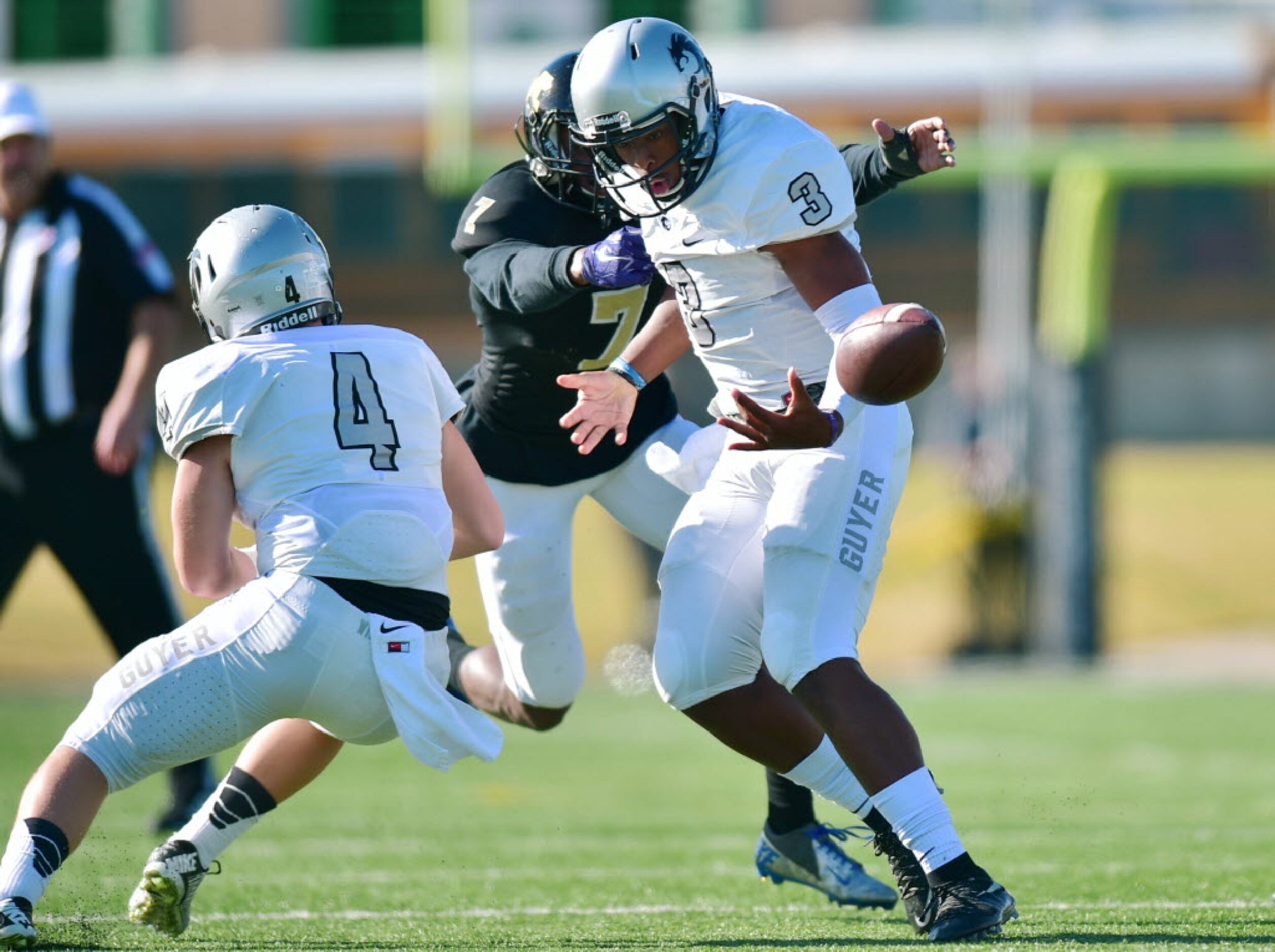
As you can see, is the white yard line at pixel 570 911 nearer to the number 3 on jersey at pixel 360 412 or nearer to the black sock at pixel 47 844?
the black sock at pixel 47 844

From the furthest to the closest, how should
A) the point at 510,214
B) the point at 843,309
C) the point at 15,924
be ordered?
the point at 510,214 → the point at 843,309 → the point at 15,924

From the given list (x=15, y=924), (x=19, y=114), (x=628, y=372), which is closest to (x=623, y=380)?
(x=628, y=372)

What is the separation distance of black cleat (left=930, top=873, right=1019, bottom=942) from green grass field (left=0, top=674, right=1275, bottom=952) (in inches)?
2.6

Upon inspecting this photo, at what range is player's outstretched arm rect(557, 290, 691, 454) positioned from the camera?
3.81 m

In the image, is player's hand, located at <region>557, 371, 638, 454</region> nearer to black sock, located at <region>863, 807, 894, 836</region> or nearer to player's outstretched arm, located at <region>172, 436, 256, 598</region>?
player's outstretched arm, located at <region>172, 436, 256, 598</region>

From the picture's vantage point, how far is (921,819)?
11.1 feet

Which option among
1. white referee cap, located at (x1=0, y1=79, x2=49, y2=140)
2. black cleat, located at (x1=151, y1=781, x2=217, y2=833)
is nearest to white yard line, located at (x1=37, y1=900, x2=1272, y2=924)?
black cleat, located at (x1=151, y1=781, x2=217, y2=833)

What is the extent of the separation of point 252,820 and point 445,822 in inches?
89.2

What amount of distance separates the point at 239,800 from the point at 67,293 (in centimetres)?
228

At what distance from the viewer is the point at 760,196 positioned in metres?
3.54

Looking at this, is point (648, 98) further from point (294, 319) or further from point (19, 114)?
point (19, 114)

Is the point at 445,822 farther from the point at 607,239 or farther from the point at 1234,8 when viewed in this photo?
Result: the point at 1234,8

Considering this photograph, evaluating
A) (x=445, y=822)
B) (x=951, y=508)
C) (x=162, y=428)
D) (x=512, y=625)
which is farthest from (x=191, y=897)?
(x=951, y=508)

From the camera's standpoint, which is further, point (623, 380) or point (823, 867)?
point (823, 867)
